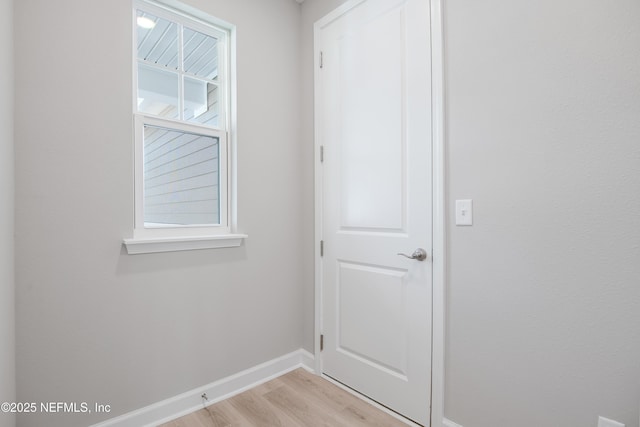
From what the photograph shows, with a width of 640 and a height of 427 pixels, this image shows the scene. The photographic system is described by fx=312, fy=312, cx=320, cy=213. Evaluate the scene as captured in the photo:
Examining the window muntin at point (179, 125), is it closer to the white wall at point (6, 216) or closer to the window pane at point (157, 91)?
the window pane at point (157, 91)

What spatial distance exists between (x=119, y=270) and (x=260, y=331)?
994 mm

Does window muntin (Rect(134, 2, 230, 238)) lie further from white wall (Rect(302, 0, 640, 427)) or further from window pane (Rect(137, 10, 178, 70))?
white wall (Rect(302, 0, 640, 427))

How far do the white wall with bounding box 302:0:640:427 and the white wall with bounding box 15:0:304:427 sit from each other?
4.22 feet

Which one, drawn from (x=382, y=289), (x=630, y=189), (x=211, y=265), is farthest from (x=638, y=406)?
(x=211, y=265)

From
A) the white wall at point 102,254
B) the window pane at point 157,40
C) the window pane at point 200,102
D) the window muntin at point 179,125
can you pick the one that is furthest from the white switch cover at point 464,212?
the window pane at point 157,40

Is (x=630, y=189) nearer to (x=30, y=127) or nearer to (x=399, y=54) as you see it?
(x=399, y=54)

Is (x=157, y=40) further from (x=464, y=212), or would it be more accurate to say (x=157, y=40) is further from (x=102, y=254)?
(x=464, y=212)

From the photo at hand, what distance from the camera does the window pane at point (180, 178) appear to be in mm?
1791

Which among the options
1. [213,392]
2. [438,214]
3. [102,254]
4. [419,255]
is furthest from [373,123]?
[213,392]

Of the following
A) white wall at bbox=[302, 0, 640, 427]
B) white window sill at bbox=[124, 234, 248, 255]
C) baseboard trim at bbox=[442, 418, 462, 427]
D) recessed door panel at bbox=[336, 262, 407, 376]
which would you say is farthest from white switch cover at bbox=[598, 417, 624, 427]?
white window sill at bbox=[124, 234, 248, 255]

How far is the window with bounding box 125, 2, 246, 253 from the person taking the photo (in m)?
1.76

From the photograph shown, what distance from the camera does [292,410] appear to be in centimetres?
184

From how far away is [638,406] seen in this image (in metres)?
1.09

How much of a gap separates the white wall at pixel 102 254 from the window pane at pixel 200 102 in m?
0.18
